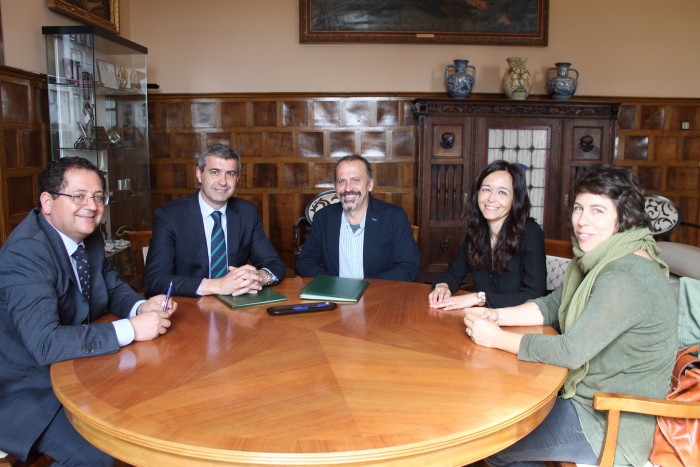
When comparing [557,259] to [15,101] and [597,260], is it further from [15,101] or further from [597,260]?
[15,101]

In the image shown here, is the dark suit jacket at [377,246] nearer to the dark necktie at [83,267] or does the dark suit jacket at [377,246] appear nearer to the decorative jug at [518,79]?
the dark necktie at [83,267]

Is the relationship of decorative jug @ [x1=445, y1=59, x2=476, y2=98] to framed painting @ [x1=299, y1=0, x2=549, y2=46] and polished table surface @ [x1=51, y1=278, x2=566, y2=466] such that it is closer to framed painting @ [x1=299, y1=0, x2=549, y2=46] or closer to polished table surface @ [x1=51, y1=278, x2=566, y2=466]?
framed painting @ [x1=299, y1=0, x2=549, y2=46]

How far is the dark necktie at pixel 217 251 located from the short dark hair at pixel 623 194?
68.6 inches

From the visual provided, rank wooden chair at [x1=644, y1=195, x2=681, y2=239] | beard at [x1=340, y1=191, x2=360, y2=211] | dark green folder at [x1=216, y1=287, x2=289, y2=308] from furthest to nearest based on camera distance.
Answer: wooden chair at [x1=644, y1=195, x2=681, y2=239] → beard at [x1=340, y1=191, x2=360, y2=211] → dark green folder at [x1=216, y1=287, x2=289, y2=308]

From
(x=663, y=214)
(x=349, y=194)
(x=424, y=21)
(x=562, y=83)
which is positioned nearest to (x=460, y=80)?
(x=424, y=21)

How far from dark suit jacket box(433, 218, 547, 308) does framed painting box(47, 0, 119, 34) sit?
11.4 ft

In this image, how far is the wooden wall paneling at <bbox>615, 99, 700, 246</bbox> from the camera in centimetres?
581

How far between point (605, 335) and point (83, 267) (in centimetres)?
170

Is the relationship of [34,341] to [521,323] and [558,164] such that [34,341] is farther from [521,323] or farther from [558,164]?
[558,164]

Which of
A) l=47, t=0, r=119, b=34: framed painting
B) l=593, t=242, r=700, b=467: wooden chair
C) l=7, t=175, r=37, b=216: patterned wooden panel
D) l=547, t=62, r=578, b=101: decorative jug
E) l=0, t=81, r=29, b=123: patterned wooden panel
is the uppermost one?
l=47, t=0, r=119, b=34: framed painting

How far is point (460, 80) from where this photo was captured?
17.5 feet

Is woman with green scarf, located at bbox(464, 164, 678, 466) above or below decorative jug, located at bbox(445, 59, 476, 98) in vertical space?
below

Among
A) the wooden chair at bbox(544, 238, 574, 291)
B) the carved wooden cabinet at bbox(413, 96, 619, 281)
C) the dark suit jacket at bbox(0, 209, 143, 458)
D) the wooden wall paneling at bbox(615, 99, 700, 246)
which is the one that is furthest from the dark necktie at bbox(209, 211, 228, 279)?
the wooden wall paneling at bbox(615, 99, 700, 246)

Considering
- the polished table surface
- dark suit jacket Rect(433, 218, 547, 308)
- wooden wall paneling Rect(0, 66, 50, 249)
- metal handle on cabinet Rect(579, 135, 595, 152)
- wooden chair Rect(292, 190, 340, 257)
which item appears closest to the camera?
the polished table surface
